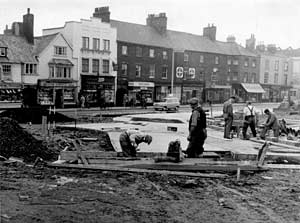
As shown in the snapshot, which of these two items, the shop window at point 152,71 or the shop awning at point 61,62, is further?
the shop window at point 152,71

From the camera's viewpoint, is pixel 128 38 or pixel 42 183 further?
pixel 128 38

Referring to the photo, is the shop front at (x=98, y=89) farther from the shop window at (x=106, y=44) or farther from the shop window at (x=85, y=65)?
the shop window at (x=106, y=44)

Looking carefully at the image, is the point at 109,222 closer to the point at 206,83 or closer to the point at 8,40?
the point at 8,40

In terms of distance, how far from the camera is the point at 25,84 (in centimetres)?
4197

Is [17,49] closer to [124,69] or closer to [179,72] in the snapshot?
[124,69]

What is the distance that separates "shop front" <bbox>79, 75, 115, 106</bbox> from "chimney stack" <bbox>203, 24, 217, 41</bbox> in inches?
895

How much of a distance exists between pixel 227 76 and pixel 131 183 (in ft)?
195

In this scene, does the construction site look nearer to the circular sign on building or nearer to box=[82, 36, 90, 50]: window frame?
box=[82, 36, 90, 50]: window frame

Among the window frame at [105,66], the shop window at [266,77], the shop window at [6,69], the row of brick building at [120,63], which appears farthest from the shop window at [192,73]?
the shop window at [6,69]

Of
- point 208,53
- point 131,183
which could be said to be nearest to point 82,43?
point 208,53

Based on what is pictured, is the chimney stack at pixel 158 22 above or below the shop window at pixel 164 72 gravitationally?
above

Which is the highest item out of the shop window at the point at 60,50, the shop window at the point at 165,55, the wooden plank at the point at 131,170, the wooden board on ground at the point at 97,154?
the shop window at the point at 165,55

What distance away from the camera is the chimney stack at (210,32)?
2571 inches

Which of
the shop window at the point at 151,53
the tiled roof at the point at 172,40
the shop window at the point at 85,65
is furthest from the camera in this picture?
the shop window at the point at 151,53
